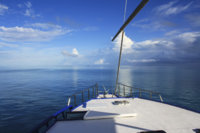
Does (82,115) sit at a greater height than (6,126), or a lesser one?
greater

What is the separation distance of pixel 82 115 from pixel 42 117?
13116mm

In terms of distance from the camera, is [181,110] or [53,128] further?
[181,110]

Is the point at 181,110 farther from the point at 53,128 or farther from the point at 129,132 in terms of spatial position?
the point at 53,128

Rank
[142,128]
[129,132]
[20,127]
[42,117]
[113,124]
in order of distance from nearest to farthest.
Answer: [129,132] < [142,128] < [113,124] < [20,127] < [42,117]

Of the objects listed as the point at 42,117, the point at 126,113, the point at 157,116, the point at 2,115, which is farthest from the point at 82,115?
the point at 2,115

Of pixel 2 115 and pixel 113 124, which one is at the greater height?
pixel 113 124

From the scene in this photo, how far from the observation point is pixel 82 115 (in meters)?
6.42

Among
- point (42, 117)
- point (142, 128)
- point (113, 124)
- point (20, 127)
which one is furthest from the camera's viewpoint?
point (42, 117)

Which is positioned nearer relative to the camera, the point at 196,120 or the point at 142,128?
the point at 142,128

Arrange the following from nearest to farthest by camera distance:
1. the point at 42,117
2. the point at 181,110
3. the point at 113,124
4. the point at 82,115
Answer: the point at 113,124
the point at 82,115
the point at 181,110
the point at 42,117

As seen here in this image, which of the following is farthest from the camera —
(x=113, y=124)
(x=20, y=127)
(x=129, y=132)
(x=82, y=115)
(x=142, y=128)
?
(x=20, y=127)

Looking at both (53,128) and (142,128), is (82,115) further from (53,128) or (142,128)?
(142,128)

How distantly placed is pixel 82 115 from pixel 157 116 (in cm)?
475

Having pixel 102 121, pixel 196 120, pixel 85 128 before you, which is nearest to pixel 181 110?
pixel 196 120
